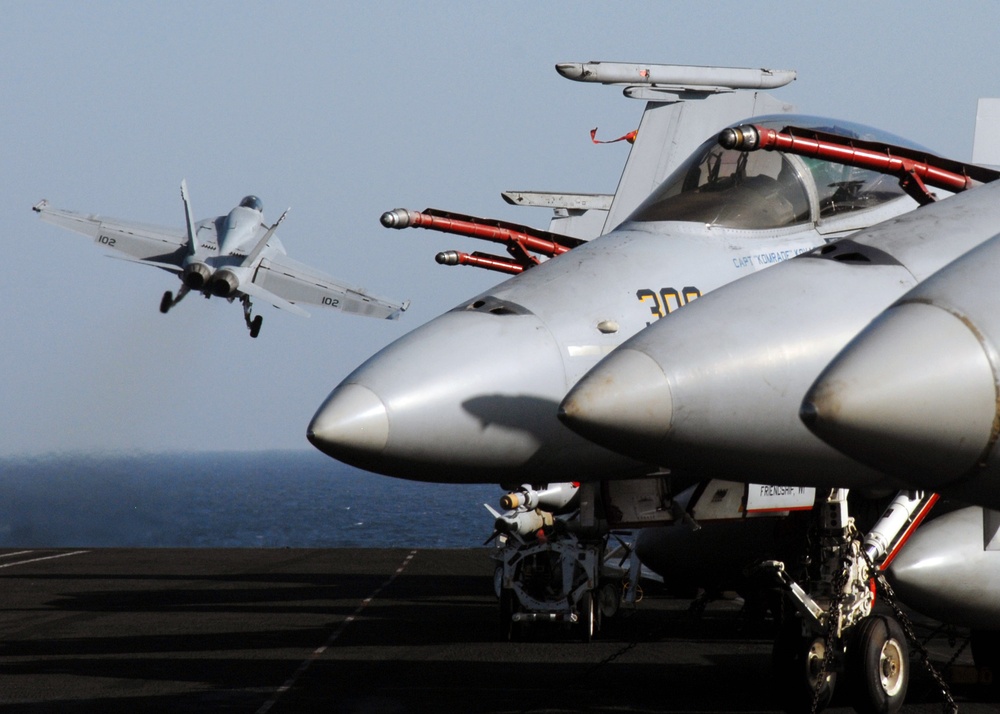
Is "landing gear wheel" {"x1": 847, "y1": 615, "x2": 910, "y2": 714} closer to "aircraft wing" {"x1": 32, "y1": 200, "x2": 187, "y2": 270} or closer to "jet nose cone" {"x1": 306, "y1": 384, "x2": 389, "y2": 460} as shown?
"jet nose cone" {"x1": 306, "y1": 384, "x2": 389, "y2": 460}

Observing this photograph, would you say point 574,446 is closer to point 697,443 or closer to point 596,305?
point 596,305

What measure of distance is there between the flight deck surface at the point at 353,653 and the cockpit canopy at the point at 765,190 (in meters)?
4.11

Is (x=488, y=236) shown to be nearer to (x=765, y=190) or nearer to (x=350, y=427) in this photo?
(x=765, y=190)

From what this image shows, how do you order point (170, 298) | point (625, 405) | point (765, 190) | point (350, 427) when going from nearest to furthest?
point (625, 405), point (350, 427), point (765, 190), point (170, 298)

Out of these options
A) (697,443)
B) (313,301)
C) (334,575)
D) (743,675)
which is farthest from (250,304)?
(697,443)

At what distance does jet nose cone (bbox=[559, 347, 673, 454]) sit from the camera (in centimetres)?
541

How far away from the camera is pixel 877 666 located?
914 cm

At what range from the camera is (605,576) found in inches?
696

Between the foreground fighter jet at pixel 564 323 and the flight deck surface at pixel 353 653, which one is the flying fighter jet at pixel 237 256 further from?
the foreground fighter jet at pixel 564 323

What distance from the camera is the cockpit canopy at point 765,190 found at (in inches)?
339

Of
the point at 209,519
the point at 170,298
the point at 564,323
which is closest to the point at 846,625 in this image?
the point at 564,323

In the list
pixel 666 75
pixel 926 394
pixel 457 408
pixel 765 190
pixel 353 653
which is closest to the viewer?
pixel 926 394

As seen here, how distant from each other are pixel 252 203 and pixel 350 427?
1526 inches

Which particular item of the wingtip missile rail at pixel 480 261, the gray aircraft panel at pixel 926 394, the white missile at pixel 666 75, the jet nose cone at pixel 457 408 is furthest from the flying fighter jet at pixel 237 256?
the gray aircraft panel at pixel 926 394
